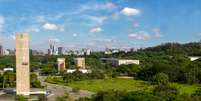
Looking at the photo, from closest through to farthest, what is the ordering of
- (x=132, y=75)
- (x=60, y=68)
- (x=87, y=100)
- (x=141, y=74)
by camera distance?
(x=87, y=100), (x=141, y=74), (x=132, y=75), (x=60, y=68)

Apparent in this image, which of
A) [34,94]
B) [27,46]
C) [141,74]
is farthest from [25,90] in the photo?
[141,74]

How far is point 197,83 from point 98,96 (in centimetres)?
1637

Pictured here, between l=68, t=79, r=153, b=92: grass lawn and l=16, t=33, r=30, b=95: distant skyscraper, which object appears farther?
l=68, t=79, r=153, b=92: grass lawn

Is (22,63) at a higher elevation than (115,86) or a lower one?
higher

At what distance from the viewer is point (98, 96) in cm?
1747

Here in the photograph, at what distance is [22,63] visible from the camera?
24.6 meters

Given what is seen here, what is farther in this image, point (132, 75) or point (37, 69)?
point (37, 69)

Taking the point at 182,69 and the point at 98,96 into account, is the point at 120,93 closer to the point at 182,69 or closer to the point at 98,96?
the point at 98,96

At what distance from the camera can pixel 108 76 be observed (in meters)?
41.1

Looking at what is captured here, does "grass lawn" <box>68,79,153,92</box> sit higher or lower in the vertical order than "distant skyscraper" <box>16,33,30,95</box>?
lower

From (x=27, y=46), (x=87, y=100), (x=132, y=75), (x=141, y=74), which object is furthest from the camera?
(x=132, y=75)

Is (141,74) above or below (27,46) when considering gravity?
below

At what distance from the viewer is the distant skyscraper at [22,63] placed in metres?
24.2

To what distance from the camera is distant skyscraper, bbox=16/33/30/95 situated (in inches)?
955
